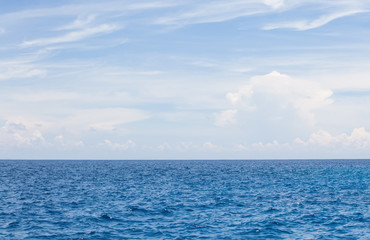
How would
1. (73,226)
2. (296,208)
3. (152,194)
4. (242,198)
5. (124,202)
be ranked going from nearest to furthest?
(73,226) < (296,208) < (124,202) < (242,198) < (152,194)

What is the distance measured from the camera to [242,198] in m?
51.3

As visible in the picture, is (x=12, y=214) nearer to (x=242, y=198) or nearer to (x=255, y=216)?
(x=255, y=216)

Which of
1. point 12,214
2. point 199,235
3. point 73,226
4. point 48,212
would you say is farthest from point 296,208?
point 12,214

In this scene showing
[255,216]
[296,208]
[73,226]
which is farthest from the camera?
[296,208]

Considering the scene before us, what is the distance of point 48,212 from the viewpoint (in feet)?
131

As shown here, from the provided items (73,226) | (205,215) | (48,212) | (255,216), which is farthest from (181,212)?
(48,212)

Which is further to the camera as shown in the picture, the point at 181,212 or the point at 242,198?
the point at 242,198

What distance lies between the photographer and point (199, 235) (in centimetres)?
3017

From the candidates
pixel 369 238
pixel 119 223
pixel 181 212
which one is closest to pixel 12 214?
pixel 119 223

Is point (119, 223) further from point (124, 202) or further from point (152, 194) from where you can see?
point (152, 194)

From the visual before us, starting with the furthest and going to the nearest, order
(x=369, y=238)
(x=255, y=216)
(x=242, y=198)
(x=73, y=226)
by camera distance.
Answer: (x=242, y=198) → (x=255, y=216) → (x=73, y=226) → (x=369, y=238)

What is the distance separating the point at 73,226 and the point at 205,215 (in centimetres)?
1327

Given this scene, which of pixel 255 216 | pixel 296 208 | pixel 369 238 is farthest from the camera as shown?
pixel 296 208

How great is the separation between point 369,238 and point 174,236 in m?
15.6
